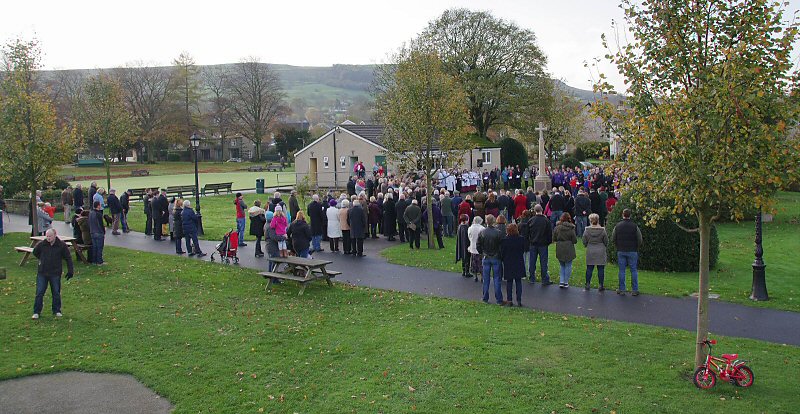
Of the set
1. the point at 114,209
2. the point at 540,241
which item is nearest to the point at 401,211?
the point at 540,241

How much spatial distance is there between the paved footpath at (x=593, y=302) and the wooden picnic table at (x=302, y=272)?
780 mm

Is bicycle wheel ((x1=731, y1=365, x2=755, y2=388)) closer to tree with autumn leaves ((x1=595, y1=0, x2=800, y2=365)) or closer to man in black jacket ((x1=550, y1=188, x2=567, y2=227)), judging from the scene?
tree with autumn leaves ((x1=595, y1=0, x2=800, y2=365))

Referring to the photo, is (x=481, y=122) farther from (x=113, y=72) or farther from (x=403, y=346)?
(x=113, y=72)

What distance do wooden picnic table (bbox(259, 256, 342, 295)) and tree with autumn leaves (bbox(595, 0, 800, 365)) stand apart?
797 centimetres

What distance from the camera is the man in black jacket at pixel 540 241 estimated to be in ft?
50.4

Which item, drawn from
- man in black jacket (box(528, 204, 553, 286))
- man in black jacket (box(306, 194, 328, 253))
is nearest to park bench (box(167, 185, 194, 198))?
man in black jacket (box(306, 194, 328, 253))

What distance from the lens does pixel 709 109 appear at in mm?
8195

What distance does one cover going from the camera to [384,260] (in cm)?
Result: 1861

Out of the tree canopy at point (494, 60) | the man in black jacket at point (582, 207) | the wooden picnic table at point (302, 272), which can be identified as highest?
the tree canopy at point (494, 60)

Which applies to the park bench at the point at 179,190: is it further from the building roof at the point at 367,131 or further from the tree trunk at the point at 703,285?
the tree trunk at the point at 703,285

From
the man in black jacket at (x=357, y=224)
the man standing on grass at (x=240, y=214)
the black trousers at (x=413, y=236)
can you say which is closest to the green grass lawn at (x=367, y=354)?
the man in black jacket at (x=357, y=224)

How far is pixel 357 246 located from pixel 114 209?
10424mm

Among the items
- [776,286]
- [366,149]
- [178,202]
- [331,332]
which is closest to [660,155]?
[331,332]

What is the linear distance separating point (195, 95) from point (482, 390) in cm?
8468
